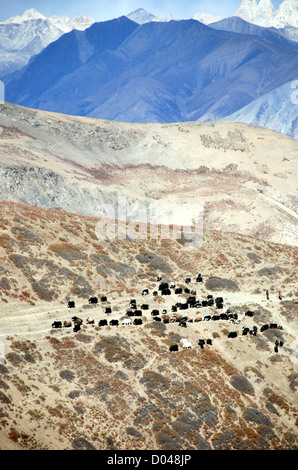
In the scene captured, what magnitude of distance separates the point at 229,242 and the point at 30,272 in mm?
45033

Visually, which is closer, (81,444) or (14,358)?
(81,444)

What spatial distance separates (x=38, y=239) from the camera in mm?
80312

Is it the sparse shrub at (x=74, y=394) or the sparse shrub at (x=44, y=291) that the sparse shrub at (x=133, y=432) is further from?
the sparse shrub at (x=44, y=291)

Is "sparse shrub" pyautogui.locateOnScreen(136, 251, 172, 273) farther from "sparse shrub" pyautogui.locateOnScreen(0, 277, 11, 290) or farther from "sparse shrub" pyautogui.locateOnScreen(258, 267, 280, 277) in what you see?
"sparse shrub" pyautogui.locateOnScreen(0, 277, 11, 290)

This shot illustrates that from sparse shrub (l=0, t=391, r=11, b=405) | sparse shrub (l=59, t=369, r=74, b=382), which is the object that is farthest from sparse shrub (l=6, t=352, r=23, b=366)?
sparse shrub (l=0, t=391, r=11, b=405)

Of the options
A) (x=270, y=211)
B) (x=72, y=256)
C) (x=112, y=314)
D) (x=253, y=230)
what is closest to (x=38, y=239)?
(x=72, y=256)

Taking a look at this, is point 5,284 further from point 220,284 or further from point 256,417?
point 256,417

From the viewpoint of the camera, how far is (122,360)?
59875 mm

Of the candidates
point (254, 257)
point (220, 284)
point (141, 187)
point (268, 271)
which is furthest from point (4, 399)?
point (141, 187)

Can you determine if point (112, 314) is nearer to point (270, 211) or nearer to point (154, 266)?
point (154, 266)

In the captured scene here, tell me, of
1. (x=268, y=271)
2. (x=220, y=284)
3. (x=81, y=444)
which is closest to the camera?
(x=81, y=444)
